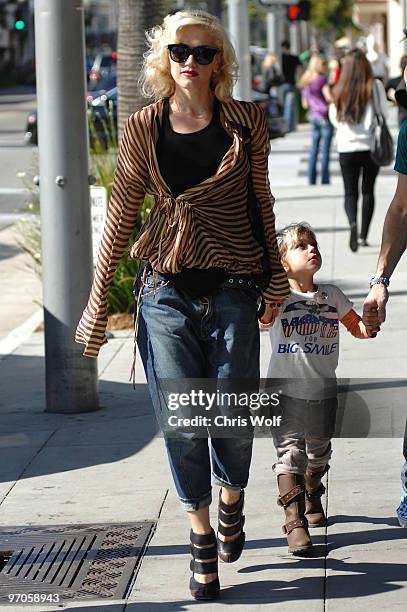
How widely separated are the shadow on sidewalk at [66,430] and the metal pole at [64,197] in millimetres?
196

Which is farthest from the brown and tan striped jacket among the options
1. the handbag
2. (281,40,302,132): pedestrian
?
(281,40,302,132): pedestrian

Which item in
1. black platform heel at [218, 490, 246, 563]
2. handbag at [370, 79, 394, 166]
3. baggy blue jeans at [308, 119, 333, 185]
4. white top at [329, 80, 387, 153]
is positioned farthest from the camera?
baggy blue jeans at [308, 119, 333, 185]

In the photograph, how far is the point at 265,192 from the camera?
15.0ft

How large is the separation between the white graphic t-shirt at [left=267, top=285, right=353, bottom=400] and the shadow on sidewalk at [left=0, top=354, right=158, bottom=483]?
5.55ft

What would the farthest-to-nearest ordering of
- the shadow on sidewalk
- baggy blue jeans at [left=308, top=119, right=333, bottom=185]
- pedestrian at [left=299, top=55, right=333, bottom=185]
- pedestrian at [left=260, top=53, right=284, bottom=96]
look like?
pedestrian at [left=260, top=53, right=284, bottom=96]
baggy blue jeans at [left=308, top=119, right=333, bottom=185]
pedestrian at [left=299, top=55, right=333, bottom=185]
the shadow on sidewalk

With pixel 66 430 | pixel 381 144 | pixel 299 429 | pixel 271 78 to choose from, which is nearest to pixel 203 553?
pixel 299 429

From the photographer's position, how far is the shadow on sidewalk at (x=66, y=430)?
21.1 ft

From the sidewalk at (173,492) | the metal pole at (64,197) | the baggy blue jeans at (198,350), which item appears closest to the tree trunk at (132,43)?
the sidewalk at (173,492)

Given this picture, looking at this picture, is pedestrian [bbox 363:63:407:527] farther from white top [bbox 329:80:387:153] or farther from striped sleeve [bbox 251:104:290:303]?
white top [bbox 329:80:387:153]

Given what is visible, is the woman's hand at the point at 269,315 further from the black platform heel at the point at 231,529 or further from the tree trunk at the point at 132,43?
the tree trunk at the point at 132,43

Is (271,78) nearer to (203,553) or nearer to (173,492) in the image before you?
(173,492)

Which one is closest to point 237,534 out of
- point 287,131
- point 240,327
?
point 240,327

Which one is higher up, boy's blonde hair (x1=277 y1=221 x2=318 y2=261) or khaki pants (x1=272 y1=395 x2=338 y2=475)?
boy's blonde hair (x1=277 y1=221 x2=318 y2=261)

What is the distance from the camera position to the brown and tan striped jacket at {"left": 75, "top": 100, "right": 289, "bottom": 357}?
445 centimetres
